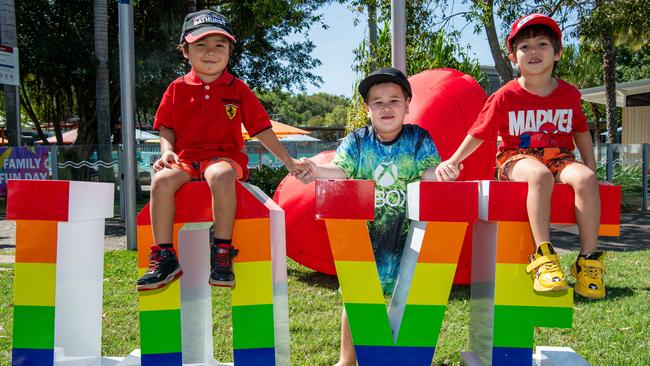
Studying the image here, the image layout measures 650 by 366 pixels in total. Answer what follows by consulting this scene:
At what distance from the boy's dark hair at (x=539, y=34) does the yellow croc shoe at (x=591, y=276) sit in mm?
1076

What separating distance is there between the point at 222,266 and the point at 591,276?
5.41ft

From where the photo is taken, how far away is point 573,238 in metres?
8.38

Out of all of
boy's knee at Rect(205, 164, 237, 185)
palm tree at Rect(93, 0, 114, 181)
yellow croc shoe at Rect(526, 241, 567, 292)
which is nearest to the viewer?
→ yellow croc shoe at Rect(526, 241, 567, 292)

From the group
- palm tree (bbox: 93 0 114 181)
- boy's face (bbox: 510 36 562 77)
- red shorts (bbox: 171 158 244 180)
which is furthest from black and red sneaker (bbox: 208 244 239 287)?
palm tree (bbox: 93 0 114 181)

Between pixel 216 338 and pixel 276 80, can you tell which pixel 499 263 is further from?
pixel 276 80

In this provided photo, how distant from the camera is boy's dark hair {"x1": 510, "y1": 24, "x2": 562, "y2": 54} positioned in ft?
9.60

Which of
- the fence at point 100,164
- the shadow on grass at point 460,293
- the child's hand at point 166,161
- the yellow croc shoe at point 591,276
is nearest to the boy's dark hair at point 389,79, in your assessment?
the child's hand at point 166,161

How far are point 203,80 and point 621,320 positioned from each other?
3439mm

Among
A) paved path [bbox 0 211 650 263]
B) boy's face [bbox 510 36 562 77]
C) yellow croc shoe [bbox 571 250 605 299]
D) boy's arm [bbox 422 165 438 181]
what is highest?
boy's face [bbox 510 36 562 77]

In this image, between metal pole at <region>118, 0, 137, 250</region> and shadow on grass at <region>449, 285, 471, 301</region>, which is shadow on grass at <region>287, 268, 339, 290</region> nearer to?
shadow on grass at <region>449, 285, 471, 301</region>

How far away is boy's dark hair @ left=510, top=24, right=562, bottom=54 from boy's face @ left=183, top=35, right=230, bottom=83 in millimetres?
1509

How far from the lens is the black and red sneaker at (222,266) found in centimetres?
259

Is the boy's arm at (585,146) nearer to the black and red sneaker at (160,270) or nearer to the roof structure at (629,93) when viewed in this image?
the black and red sneaker at (160,270)

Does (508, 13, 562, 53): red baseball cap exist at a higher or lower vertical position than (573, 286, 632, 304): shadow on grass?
higher
